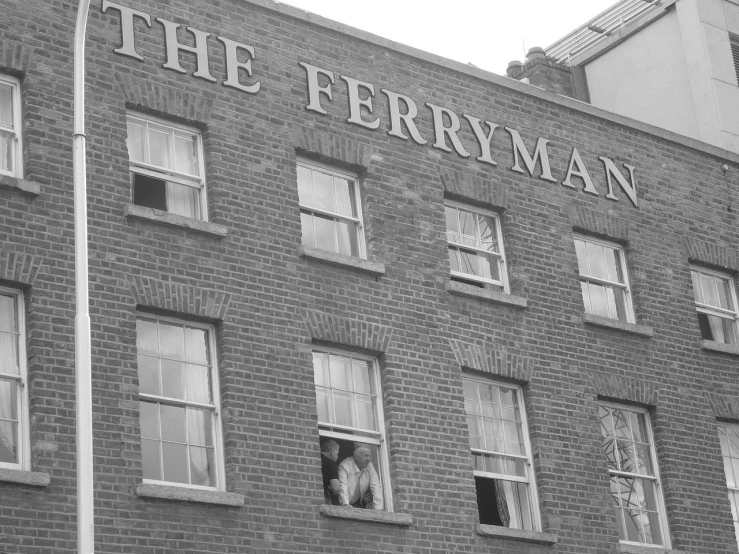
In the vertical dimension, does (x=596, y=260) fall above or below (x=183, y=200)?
above

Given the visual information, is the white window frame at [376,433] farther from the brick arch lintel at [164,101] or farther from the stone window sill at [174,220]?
the brick arch lintel at [164,101]

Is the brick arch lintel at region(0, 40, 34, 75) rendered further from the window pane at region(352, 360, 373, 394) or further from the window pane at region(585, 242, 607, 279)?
the window pane at region(585, 242, 607, 279)

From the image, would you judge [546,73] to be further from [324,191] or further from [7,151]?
[7,151]

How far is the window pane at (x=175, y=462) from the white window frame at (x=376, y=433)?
2036mm

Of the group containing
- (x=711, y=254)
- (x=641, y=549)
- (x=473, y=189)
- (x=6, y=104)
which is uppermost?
(x=473, y=189)

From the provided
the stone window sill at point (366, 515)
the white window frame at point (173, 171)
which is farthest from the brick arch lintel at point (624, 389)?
the white window frame at point (173, 171)

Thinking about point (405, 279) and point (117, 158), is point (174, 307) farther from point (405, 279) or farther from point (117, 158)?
point (405, 279)

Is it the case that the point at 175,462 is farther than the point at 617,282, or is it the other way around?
the point at 617,282

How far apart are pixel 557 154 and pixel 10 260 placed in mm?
10099

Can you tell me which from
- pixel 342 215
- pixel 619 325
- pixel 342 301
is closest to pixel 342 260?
pixel 342 301

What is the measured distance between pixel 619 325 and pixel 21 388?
32.8ft

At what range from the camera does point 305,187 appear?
19984 mm

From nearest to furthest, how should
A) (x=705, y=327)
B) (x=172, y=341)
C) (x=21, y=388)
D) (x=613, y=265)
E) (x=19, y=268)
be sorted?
(x=21, y=388)
(x=19, y=268)
(x=172, y=341)
(x=613, y=265)
(x=705, y=327)

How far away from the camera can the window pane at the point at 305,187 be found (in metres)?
19.9
